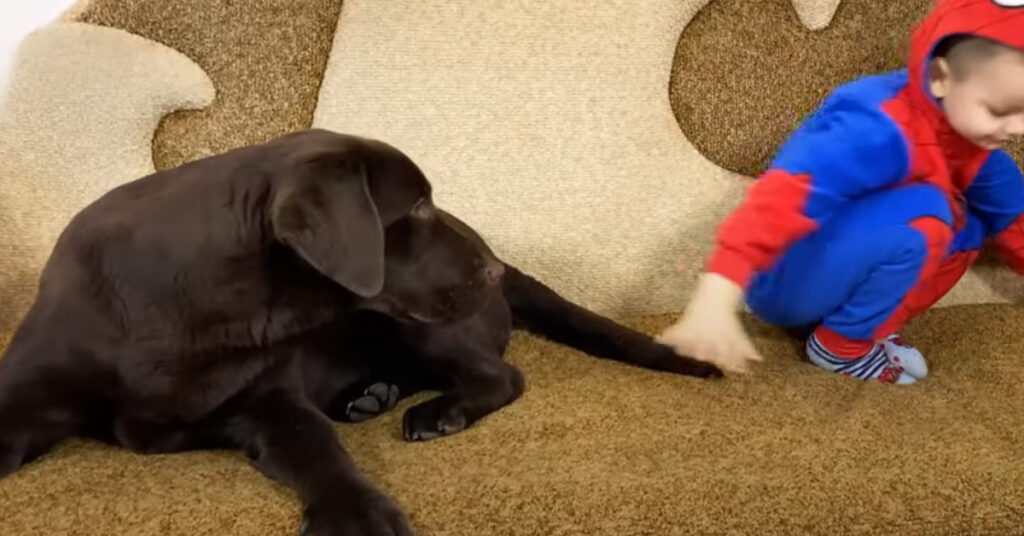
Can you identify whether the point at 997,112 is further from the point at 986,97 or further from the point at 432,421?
the point at 432,421

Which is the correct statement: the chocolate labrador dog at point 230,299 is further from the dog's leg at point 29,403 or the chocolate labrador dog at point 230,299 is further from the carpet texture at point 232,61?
the carpet texture at point 232,61

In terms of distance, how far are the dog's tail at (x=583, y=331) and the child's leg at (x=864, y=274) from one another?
0.18 meters

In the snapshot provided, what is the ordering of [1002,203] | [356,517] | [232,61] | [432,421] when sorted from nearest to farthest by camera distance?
1. [356,517]
2. [432,421]
3. [1002,203]
4. [232,61]

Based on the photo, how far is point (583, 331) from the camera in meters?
1.56

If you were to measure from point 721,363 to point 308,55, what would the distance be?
90 centimetres

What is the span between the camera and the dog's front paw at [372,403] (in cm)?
137

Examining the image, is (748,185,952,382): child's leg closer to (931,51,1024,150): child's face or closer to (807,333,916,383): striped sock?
(807,333,916,383): striped sock

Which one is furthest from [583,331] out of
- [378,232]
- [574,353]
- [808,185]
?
[378,232]

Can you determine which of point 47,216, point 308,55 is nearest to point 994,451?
point 308,55

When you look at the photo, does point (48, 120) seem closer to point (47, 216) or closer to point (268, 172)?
point (47, 216)

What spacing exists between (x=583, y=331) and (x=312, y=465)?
55cm

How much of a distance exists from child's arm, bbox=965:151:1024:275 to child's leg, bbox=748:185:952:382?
151 millimetres

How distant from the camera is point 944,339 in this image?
5.39 ft

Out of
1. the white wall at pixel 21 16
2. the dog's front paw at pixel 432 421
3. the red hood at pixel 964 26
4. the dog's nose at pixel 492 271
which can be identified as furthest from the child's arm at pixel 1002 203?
the white wall at pixel 21 16
